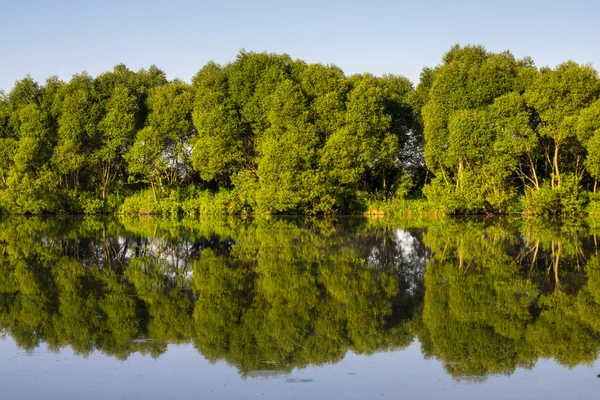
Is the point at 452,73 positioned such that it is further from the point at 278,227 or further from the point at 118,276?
the point at 118,276

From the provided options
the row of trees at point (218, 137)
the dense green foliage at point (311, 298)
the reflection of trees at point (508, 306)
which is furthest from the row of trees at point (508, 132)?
the reflection of trees at point (508, 306)

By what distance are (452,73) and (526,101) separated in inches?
204

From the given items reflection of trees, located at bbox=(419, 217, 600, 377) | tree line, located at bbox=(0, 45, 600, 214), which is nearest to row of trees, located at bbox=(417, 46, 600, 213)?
tree line, located at bbox=(0, 45, 600, 214)

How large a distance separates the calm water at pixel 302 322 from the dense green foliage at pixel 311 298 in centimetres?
6

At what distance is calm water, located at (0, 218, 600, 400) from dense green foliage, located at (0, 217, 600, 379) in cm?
6

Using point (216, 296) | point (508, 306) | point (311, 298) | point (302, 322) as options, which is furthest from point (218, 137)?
point (302, 322)

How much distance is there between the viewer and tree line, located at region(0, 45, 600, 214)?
47781 millimetres

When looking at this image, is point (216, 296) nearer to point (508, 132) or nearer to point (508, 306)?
point (508, 306)

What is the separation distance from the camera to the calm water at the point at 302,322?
10.9 m

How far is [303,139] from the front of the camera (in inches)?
1973

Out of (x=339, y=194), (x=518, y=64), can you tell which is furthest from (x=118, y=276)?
(x=518, y=64)

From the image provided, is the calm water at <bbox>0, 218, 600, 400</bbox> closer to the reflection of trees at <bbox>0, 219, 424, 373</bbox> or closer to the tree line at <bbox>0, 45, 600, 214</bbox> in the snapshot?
the reflection of trees at <bbox>0, 219, 424, 373</bbox>

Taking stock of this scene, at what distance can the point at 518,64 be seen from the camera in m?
53.5

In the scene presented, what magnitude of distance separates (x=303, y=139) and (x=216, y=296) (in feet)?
110
